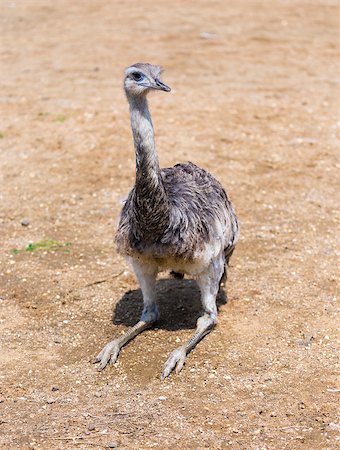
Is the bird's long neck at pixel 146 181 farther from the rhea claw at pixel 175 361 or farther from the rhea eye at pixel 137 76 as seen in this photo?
the rhea claw at pixel 175 361

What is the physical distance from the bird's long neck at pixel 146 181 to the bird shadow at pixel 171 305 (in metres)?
0.98

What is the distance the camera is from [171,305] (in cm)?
605

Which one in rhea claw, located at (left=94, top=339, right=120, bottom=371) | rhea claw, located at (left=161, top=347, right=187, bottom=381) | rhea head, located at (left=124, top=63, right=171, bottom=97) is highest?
rhea head, located at (left=124, top=63, right=171, bottom=97)

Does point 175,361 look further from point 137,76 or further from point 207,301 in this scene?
point 137,76

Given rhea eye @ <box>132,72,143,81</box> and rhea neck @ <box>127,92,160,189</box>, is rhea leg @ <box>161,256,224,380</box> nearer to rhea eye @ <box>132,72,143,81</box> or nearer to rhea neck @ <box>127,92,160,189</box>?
rhea neck @ <box>127,92,160,189</box>

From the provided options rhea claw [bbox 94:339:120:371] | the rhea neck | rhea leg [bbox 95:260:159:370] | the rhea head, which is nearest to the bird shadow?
rhea leg [bbox 95:260:159:370]

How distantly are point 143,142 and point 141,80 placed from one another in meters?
0.37

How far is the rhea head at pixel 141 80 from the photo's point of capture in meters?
4.82

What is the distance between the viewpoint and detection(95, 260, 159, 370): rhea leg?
521 centimetres

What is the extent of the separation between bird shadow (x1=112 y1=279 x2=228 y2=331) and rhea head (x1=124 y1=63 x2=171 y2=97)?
1.71m

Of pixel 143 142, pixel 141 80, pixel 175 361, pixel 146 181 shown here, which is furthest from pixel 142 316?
pixel 141 80

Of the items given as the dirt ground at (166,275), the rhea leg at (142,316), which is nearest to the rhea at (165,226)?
the rhea leg at (142,316)

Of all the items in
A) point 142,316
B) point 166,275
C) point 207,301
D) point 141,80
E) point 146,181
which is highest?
point 141,80

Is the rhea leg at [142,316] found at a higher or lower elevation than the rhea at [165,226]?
lower
